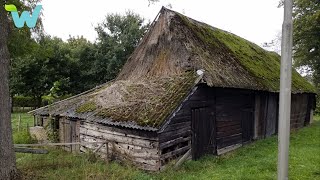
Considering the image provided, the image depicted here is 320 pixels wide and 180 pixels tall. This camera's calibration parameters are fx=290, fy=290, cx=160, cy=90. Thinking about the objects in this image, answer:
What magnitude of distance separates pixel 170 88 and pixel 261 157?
169 inches

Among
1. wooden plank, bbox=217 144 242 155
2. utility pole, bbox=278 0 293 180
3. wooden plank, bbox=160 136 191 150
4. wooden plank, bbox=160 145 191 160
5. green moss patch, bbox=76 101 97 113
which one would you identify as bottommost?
wooden plank, bbox=217 144 242 155

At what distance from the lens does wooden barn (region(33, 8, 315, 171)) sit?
9031 mm

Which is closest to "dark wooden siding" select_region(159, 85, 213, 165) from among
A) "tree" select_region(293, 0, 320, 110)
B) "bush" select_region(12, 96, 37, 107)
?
"tree" select_region(293, 0, 320, 110)

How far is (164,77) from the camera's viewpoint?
37.0 feet

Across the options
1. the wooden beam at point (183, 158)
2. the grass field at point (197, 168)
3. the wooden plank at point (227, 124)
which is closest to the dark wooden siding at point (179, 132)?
the wooden beam at point (183, 158)

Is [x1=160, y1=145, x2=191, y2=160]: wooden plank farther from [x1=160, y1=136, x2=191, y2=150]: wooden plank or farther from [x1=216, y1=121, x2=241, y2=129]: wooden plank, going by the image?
[x1=216, y1=121, x2=241, y2=129]: wooden plank

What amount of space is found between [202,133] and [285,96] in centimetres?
746

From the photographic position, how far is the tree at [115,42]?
94.3 ft

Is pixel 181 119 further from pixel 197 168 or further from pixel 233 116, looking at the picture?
pixel 233 116

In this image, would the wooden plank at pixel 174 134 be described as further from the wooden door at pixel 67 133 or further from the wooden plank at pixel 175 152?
the wooden door at pixel 67 133

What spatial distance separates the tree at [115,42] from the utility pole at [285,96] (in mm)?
25765

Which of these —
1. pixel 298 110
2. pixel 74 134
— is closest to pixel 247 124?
pixel 74 134

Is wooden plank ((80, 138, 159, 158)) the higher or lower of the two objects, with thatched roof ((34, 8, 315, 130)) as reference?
lower

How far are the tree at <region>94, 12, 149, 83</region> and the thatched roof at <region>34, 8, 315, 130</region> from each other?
15.2m
